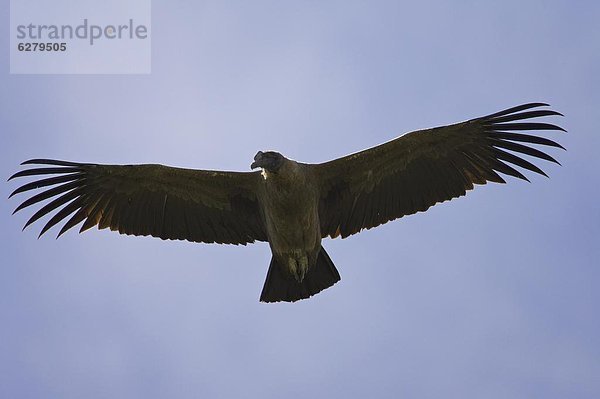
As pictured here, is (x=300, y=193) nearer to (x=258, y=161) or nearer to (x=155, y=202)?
(x=258, y=161)

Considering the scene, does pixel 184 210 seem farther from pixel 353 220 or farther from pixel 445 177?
pixel 445 177

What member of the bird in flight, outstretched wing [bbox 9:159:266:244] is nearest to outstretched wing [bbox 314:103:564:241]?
the bird in flight

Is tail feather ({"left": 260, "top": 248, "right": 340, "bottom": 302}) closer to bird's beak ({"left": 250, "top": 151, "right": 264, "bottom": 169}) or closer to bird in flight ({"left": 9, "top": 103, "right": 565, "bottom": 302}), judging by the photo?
bird in flight ({"left": 9, "top": 103, "right": 565, "bottom": 302})

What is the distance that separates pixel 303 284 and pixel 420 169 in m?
2.04

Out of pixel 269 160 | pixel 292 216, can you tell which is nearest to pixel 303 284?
pixel 292 216

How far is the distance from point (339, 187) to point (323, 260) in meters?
0.94

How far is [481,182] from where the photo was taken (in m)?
16.0

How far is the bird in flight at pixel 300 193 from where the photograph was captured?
15.7 metres

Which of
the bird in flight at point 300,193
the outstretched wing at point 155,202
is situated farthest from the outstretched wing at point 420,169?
the outstretched wing at point 155,202

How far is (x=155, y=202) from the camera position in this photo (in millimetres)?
16172

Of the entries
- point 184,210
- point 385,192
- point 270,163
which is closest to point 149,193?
point 184,210

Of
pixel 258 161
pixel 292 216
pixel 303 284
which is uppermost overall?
pixel 258 161

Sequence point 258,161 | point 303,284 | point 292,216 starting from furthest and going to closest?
point 303,284, point 292,216, point 258,161

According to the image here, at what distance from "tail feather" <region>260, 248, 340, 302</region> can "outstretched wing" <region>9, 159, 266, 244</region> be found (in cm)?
72
